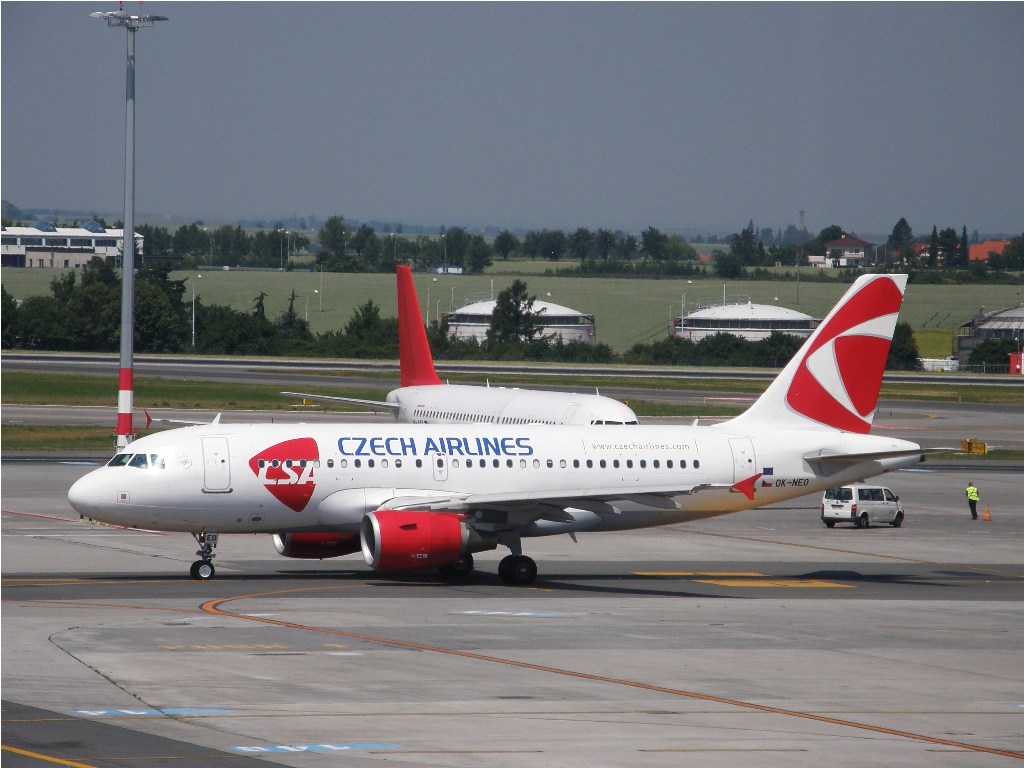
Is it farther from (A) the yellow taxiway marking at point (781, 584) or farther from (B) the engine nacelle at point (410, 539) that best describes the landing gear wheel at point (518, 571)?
(A) the yellow taxiway marking at point (781, 584)

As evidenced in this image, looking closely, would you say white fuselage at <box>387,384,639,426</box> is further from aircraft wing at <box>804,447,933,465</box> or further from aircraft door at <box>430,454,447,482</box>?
aircraft door at <box>430,454,447,482</box>

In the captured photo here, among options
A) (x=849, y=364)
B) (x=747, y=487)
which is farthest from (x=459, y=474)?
(x=849, y=364)

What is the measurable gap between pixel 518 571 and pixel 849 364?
12.6 m

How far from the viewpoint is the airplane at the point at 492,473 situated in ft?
123

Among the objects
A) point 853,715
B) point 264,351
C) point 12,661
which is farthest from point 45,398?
point 853,715

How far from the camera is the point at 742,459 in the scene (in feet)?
139

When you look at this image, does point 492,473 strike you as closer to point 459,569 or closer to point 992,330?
point 459,569

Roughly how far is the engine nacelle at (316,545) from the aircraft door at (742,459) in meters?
11.4

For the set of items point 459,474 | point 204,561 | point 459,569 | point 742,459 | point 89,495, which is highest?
point 742,459

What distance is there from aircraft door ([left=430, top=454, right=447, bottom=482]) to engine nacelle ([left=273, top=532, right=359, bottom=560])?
285cm

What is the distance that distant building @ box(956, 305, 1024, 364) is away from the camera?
183 metres

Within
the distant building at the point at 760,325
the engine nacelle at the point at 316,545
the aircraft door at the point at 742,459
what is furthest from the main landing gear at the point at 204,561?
the distant building at the point at 760,325

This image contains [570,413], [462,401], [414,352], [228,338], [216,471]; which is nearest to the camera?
[216,471]

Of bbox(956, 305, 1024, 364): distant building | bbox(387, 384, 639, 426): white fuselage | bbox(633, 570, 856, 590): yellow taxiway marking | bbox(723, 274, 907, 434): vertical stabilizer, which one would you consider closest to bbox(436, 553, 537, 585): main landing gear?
bbox(633, 570, 856, 590): yellow taxiway marking
